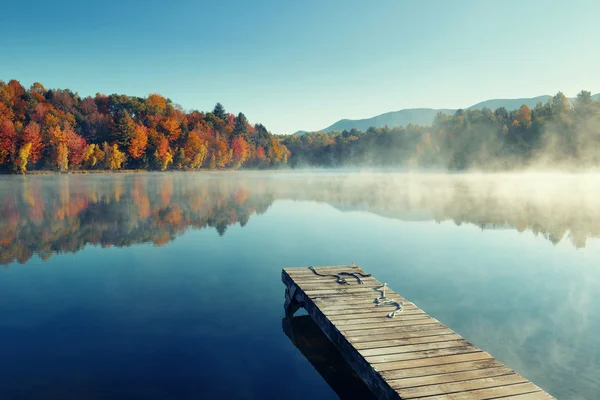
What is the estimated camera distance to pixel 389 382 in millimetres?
5637

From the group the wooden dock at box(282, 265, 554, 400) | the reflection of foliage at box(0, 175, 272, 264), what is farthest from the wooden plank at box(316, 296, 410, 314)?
the reflection of foliage at box(0, 175, 272, 264)

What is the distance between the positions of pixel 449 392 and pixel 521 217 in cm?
2557

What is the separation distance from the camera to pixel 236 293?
39.1ft

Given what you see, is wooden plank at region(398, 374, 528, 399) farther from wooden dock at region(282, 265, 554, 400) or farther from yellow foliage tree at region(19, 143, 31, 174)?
yellow foliage tree at region(19, 143, 31, 174)

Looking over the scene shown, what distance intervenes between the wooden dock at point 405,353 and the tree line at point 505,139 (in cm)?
11142

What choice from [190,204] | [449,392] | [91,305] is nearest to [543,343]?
[449,392]

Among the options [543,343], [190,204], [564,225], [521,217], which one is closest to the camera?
[543,343]

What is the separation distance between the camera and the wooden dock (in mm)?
5539

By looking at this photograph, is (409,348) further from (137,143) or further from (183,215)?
(137,143)

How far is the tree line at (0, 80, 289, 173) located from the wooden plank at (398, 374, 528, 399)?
9096 centimetres

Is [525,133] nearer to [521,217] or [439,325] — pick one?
[521,217]

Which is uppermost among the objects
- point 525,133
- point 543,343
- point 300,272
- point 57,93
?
point 57,93

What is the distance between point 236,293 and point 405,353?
6433mm

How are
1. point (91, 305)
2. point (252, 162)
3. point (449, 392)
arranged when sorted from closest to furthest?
point (449, 392), point (91, 305), point (252, 162)
